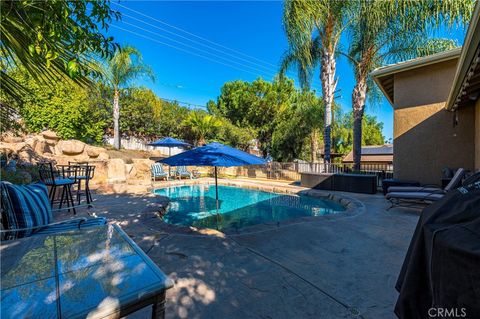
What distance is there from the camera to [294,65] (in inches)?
496

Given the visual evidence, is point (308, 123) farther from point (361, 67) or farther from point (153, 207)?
point (153, 207)

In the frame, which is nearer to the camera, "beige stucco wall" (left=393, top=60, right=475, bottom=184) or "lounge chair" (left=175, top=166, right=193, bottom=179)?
"beige stucco wall" (left=393, top=60, right=475, bottom=184)

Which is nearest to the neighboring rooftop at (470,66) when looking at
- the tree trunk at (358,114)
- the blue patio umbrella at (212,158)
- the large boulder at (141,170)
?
the tree trunk at (358,114)

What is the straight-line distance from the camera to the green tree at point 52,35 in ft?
4.14

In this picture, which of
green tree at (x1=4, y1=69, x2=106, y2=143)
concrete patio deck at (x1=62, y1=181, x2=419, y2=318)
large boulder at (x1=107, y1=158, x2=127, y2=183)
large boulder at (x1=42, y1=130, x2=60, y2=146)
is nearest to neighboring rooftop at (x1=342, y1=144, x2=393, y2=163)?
large boulder at (x1=107, y1=158, x2=127, y2=183)

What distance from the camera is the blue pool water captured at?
21.2 ft

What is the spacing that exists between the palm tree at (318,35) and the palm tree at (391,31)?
0.76 m

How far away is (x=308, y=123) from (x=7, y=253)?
61.0 ft

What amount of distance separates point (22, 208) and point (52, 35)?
89.5 inches

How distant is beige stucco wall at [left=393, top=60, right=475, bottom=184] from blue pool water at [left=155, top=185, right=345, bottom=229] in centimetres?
334

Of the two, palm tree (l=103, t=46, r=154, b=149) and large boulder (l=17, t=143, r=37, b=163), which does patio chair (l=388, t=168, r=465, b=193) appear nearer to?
large boulder (l=17, t=143, r=37, b=163)

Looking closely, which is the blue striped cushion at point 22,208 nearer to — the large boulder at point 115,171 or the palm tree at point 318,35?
the large boulder at point 115,171

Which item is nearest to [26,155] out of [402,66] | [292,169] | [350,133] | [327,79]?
[292,169]

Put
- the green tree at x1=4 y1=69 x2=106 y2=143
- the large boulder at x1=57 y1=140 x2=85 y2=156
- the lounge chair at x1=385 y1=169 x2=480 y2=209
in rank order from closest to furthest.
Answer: the lounge chair at x1=385 y1=169 x2=480 y2=209
the large boulder at x1=57 y1=140 x2=85 y2=156
the green tree at x1=4 y1=69 x2=106 y2=143
